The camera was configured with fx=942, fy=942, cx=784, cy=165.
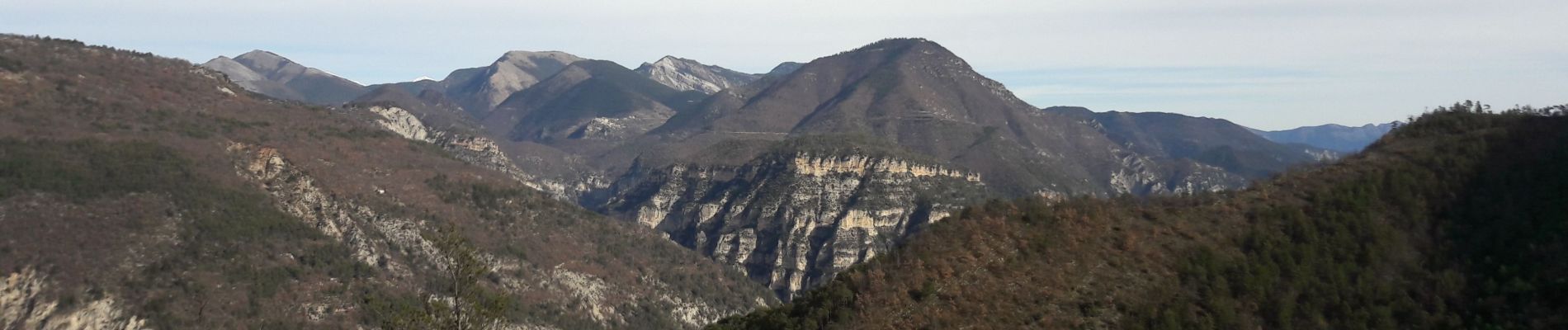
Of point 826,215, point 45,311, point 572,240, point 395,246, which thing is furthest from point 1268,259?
point 826,215

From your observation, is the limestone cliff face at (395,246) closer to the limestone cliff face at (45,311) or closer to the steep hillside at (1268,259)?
the limestone cliff face at (45,311)

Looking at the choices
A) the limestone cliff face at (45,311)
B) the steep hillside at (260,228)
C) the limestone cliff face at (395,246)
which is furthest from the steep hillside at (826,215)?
the limestone cliff face at (45,311)

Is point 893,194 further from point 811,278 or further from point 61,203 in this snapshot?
point 61,203

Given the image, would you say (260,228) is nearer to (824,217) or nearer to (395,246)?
(395,246)

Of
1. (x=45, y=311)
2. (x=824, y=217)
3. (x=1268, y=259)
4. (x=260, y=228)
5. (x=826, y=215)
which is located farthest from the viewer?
(x=826, y=215)

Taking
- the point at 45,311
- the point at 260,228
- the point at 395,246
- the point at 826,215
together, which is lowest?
the point at 826,215

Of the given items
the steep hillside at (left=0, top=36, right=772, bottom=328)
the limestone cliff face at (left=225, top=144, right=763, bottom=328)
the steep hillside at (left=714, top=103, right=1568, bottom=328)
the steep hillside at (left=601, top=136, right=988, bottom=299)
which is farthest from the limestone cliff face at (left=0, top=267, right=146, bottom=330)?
the steep hillside at (left=601, top=136, right=988, bottom=299)
